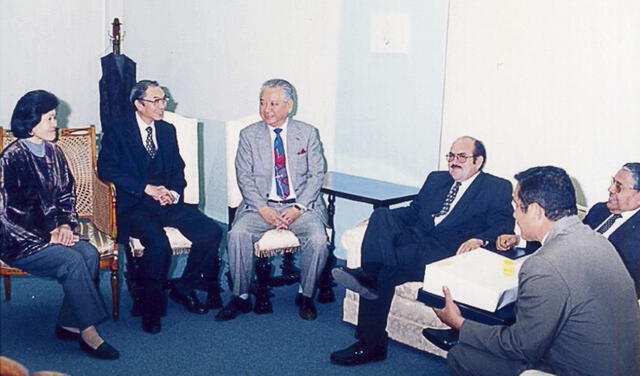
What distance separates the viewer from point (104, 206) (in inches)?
164

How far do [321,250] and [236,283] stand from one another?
526 millimetres

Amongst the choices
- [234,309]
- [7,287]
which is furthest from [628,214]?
[7,287]

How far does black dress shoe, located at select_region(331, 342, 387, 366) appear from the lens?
361cm

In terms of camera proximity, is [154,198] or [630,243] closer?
[630,243]

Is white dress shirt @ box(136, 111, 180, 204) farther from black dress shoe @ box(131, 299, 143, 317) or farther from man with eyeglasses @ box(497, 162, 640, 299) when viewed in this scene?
man with eyeglasses @ box(497, 162, 640, 299)

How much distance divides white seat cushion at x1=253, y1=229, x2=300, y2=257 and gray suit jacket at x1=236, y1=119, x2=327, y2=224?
229mm

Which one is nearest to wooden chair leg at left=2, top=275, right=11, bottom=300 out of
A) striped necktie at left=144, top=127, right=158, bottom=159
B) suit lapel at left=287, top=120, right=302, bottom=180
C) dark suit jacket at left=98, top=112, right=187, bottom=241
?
dark suit jacket at left=98, top=112, right=187, bottom=241

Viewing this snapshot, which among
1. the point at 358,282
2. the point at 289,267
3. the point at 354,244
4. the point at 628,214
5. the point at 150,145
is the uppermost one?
the point at 150,145

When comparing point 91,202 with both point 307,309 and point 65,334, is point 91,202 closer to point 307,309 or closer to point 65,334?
point 65,334

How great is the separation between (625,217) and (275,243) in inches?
74.2

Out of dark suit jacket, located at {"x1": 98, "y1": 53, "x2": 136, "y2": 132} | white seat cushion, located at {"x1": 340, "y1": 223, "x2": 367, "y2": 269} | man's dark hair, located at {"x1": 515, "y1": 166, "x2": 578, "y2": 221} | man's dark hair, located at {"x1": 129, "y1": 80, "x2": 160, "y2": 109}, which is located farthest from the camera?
dark suit jacket, located at {"x1": 98, "y1": 53, "x2": 136, "y2": 132}

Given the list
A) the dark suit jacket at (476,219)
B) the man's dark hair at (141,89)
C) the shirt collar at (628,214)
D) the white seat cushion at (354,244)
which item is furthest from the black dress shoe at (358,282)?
the man's dark hair at (141,89)

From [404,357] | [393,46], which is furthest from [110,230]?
[393,46]

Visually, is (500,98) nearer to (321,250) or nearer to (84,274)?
(321,250)
